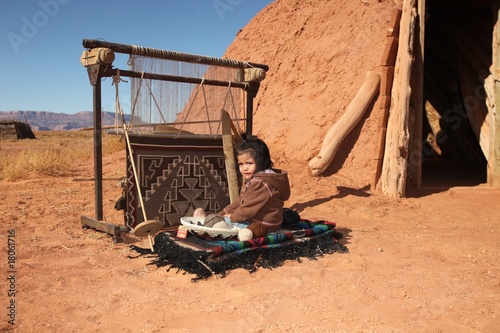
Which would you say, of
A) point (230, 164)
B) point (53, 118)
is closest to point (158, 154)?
point (230, 164)

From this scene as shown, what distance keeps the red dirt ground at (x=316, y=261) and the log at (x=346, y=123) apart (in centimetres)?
20

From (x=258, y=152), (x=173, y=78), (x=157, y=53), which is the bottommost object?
(x=258, y=152)

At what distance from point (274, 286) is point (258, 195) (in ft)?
2.94

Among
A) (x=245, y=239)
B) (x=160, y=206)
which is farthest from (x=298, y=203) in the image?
(x=245, y=239)

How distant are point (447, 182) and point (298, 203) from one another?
390 centimetres

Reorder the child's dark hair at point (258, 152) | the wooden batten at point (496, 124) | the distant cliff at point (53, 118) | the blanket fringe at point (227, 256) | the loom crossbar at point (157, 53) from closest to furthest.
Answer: the blanket fringe at point (227, 256) < the child's dark hair at point (258, 152) < the loom crossbar at point (157, 53) < the wooden batten at point (496, 124) < the distant cliff at point (53, 118)

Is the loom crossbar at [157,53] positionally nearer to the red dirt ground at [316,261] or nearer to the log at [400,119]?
the red dirt ground at [316,261]

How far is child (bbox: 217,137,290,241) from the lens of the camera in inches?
154

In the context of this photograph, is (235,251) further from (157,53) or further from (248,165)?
(157,53)

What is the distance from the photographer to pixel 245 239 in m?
3.77

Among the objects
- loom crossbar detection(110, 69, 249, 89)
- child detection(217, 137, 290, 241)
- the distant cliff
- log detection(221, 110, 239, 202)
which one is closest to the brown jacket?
child detection(217, 137, 290, 241)

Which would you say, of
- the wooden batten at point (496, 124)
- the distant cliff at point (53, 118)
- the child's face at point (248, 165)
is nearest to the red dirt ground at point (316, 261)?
the wooden batten at point (496, 124)

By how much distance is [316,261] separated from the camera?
3.82m

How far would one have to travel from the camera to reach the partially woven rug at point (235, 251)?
3475 millimetres
